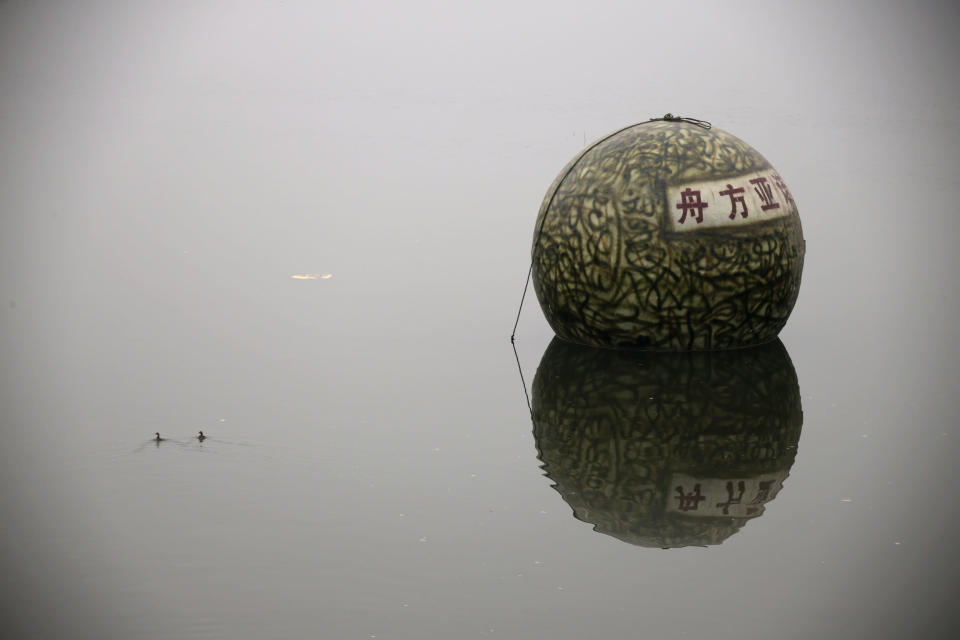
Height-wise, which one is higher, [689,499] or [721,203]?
[721,203]

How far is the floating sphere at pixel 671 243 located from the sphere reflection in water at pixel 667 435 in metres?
0.27

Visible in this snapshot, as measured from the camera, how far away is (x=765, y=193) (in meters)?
9.34

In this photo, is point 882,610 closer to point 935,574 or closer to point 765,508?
point 935,574

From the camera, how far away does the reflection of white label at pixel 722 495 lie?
6852mm

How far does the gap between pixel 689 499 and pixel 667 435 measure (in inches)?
39.5

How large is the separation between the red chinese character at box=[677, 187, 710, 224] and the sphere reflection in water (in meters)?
1.05

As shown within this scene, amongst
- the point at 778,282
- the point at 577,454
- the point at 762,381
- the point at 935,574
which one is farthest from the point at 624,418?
the point at 935,574

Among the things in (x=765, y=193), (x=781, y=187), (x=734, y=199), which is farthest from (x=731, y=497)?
(x=781, y=187)

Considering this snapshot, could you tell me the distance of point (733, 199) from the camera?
30.0 ft

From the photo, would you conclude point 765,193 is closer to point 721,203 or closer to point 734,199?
point 734,199

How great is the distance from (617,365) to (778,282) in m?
1.34

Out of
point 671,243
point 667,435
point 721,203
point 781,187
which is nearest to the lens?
point 667,435

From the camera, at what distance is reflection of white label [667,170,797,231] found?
9047 mm

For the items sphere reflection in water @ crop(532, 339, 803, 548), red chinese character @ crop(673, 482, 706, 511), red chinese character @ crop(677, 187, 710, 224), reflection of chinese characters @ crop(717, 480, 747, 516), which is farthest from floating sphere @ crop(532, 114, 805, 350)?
red chinese character @ crop(673, 482, 706, 511)
